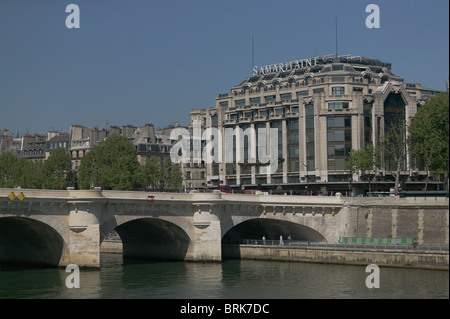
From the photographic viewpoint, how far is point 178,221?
79.6 m

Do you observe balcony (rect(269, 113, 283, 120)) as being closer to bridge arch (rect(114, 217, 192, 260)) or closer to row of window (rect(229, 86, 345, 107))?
row of window (rect(229, 86, 345, 107))

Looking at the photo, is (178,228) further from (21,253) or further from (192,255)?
(21,253)

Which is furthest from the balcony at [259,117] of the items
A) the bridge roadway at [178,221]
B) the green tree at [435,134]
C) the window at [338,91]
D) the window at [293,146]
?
the bridge roadway at [178,221]

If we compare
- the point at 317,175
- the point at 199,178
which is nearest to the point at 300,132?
the point at 317,175

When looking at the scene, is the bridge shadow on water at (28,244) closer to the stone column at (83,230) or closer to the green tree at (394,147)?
the stone column at (83,230)

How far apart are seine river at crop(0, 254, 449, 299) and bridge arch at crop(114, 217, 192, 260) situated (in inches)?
166

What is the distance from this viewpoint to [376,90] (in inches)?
4845

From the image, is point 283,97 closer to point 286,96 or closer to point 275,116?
point 286,96

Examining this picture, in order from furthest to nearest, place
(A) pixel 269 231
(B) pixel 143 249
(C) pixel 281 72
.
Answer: (C) pixel 281 72 → (A) pixel 269 231 → (B) pixel 143 249

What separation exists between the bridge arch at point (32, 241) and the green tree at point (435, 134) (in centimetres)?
4895

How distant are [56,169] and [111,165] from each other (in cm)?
1380

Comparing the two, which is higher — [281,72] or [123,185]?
[281,72]

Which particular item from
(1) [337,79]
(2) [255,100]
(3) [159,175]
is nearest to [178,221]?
(1) [337,79]
